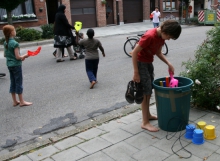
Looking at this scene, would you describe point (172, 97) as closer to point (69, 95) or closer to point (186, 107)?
point (186, 107)

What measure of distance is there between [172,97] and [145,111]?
0.54m

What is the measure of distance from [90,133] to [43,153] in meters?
0.75

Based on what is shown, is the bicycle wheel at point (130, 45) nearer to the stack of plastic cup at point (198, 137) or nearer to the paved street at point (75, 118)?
the paved street at point (75, 118)

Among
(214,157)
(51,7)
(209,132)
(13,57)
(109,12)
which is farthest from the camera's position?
(109,12)

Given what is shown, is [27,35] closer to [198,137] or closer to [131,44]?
[131,44]

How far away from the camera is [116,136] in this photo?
3.68 m

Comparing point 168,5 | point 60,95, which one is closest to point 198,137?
point 60,95

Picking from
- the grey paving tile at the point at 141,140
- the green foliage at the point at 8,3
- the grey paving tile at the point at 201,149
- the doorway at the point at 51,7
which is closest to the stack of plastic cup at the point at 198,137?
the grey paving tile at the point at 201,149

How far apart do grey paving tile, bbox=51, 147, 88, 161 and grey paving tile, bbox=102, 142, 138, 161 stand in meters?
0.30

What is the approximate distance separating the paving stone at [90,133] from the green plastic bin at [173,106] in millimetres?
898

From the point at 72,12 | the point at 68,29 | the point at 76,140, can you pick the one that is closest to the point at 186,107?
the point at 76,140

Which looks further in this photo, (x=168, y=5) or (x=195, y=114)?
(x=168, y=5)

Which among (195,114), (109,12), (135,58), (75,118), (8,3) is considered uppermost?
(8,3)

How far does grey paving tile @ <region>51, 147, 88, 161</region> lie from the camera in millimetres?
3207
